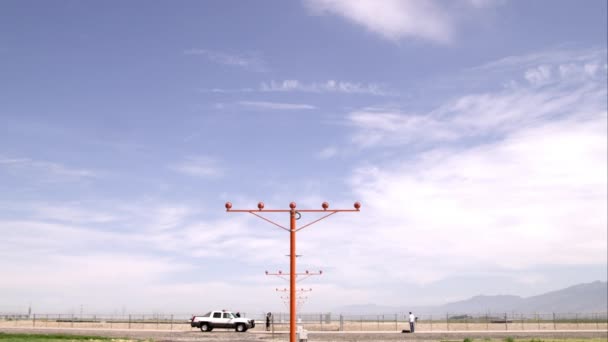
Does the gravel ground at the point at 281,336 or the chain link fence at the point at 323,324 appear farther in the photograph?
the chain link fence at the point at 323,324

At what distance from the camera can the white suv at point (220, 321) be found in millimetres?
56438

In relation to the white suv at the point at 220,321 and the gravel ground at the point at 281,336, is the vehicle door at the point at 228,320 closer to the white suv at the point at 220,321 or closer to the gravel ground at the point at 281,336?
the white suv at the point at 220,321

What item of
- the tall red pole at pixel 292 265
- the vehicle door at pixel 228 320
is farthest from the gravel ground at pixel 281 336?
the tall red pole at pixel 292 265

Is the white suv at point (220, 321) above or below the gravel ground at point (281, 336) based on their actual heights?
above

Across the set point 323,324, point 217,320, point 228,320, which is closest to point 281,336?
point 228,320

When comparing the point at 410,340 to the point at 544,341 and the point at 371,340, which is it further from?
the point at 544,341

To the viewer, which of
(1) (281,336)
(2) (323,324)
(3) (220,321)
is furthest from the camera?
(2) (323,324)

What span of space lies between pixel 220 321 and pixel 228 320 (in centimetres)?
78

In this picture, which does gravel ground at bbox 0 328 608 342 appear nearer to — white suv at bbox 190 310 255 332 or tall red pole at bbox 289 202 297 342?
white suv at bbox 190 310 255 332

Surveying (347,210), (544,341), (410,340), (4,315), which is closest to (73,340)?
(410,340)

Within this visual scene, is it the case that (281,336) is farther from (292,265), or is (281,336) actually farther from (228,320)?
(292,265)

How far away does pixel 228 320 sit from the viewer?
186 ft

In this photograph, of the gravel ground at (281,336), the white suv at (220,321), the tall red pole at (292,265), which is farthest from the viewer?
the white suv at (220,321)

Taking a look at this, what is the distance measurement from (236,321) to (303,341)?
103 ft
